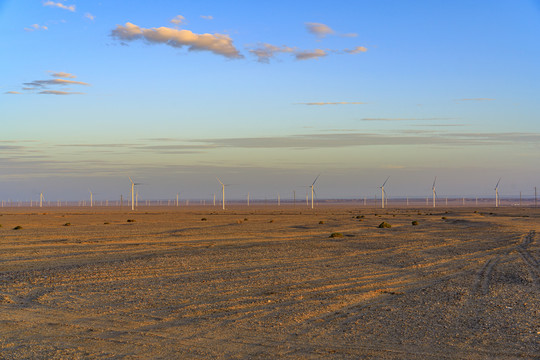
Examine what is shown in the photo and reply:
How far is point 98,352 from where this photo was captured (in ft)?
36.1

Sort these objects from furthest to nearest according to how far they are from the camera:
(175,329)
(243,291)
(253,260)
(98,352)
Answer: (253,260)
(243,291)
(175,329)
(98,352)

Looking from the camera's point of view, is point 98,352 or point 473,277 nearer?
point 98,352

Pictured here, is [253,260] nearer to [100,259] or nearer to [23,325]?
[100,259]

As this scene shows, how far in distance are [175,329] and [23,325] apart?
12.6 feet

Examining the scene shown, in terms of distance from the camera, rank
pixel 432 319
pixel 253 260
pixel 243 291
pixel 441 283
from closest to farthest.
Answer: pixel 432 319, pixel 243 291, pixel 441 283, pixel 253 260

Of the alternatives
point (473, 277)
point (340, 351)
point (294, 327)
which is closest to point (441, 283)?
point (473, 277)

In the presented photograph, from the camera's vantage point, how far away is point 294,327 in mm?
13148

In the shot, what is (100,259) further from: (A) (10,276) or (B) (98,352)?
(B) (98,352)

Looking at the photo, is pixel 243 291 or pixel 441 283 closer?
pixel 243 291

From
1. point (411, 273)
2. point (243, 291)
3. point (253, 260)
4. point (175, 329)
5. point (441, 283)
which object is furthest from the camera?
point (253, 260)

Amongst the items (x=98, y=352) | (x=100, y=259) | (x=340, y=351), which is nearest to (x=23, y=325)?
(x=98, y=352)

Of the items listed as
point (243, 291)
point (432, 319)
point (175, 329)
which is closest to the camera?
point (175, 329)

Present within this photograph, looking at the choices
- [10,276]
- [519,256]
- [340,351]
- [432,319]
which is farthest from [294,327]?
[519,256]

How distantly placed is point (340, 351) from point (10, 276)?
16.7 metres
